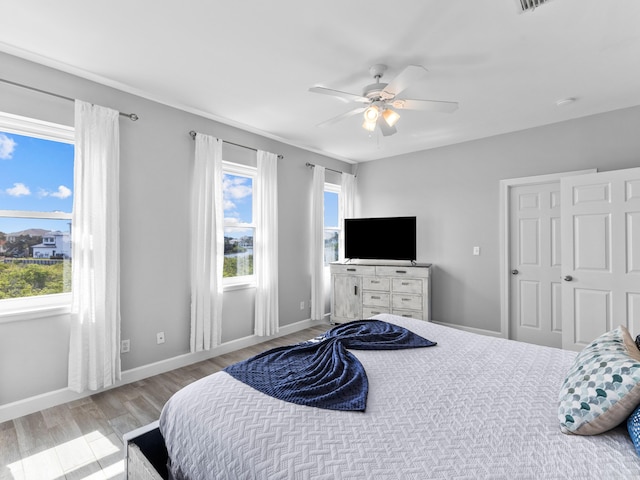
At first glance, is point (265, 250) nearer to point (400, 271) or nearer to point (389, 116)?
point (400, 271)

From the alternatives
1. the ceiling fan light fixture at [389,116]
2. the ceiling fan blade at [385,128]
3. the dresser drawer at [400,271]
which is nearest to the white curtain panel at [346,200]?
the dresser drawer at [400,271]

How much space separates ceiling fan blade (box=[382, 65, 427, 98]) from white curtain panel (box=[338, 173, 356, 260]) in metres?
2.89

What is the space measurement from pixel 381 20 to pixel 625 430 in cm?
234

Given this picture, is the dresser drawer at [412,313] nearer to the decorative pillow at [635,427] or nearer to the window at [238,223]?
the window at [238,223]

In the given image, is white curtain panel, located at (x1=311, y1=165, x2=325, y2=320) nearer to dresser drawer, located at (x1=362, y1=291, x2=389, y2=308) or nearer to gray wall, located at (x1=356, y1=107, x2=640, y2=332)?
dresser drawer, located at (x1=362, y1=291, x2=389, y2=308)

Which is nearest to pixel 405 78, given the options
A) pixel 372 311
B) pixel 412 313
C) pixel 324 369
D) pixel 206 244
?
pixel 324 369

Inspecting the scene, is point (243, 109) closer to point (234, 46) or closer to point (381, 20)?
point (234, 46)

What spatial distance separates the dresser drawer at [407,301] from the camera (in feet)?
13.9

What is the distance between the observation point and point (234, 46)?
7.48ft

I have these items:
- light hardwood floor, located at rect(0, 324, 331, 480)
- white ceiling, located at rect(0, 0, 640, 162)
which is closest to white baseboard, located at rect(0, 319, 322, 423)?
light hardwood floor, located at rect(0, 324, 331, 480)

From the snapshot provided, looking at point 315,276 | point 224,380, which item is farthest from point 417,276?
point 224,380

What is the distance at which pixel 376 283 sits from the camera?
14.8 ft

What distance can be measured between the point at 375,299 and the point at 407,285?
0.50 m

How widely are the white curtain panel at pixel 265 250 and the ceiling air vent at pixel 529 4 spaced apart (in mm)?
2870
